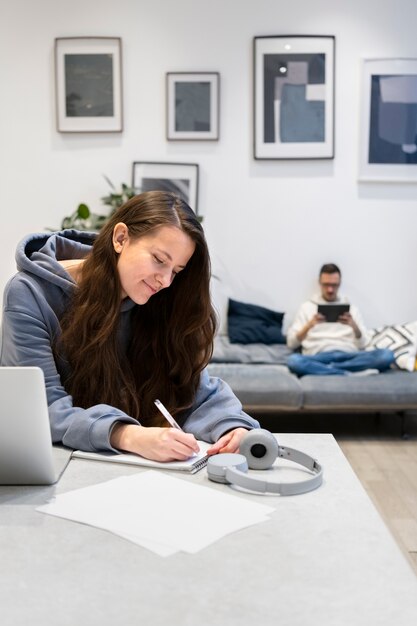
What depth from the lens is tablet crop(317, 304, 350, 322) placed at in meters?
4.49

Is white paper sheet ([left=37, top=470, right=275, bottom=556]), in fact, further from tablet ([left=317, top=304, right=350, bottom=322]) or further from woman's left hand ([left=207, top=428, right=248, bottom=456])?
tablet ([left=317, top=304, right=350, bottom=322])

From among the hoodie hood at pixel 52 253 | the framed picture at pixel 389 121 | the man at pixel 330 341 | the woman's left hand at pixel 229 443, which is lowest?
the man at pixel 330 341

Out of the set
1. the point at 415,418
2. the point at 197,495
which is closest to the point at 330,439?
the point at 197,495

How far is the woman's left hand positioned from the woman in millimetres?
37

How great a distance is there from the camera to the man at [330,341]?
4160 millimetres

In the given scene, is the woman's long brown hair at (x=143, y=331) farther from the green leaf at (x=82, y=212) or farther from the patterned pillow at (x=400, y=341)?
the green leaf at (x=82, y=212)

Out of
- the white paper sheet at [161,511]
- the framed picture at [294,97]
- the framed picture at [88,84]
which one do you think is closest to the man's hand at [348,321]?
the framed picture at [294,97]

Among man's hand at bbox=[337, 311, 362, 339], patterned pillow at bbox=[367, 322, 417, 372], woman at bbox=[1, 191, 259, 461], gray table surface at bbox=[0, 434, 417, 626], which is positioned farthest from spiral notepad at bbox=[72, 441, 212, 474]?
man's hand at bbox=[337, 311, 362, 339]

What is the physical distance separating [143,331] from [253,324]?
121 inches

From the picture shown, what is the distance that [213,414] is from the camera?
5.10 feet

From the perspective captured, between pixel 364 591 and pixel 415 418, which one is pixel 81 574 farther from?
pixel 415 418

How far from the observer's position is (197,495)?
3.85 ft

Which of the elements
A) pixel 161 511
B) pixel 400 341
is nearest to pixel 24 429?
pixel 161 511

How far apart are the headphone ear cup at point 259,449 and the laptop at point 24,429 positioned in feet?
1.15
